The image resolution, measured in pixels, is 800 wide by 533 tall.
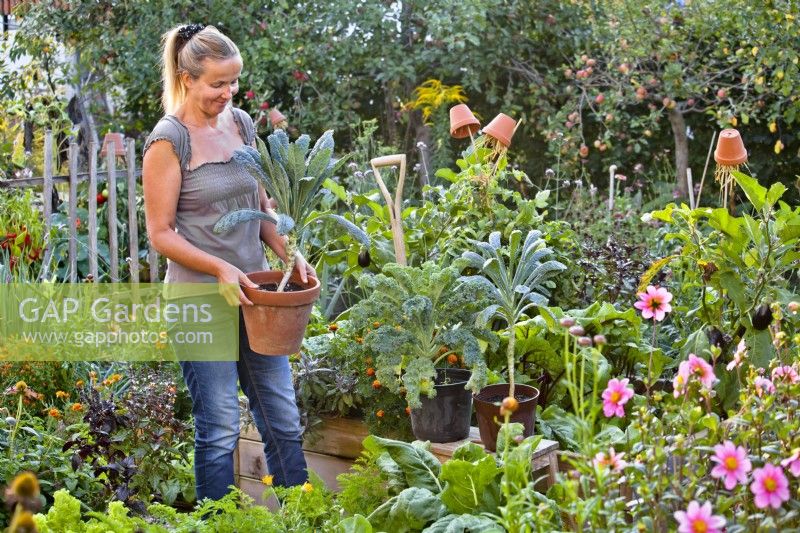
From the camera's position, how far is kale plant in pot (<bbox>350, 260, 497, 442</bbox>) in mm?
2750

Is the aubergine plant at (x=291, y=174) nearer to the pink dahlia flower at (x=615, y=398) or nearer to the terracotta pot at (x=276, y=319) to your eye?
the terracotta pot at (x=276, y=319)

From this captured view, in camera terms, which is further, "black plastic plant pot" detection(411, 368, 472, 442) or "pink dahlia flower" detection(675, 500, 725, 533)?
"black plastic plant pot" detection(411, 368, 472, 442)

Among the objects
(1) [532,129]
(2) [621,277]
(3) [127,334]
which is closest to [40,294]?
(3) [127,334]

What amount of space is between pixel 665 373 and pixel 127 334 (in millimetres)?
2315

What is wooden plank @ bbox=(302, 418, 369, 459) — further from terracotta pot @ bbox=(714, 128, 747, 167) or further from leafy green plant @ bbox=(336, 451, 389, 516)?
terracotta pot @ bbox=(714, 128, 747, 167)

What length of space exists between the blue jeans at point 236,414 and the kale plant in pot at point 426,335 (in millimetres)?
293

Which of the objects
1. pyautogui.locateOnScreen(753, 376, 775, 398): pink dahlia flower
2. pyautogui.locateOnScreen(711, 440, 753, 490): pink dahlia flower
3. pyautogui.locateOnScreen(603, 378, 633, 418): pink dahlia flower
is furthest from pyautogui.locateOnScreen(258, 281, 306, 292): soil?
pyautogui.locateOnScreen(711, 440, 753, 490): pink dahlia flower

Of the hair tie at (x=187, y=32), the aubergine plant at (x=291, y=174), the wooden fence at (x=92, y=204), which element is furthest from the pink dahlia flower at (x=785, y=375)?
the wooden fence at (x=92, y=204)

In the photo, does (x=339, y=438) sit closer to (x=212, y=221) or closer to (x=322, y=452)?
(x=322, y=452)

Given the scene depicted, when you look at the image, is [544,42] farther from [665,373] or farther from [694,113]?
[665,373]

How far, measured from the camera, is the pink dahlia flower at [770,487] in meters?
1.57

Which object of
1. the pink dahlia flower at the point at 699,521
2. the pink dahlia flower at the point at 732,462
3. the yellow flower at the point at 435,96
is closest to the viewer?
the pink dahlia flower at the point at 699,521

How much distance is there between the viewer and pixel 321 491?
8.43ft

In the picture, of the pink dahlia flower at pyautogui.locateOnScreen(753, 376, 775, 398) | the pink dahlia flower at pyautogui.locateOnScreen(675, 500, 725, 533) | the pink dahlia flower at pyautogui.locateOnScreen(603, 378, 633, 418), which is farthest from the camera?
the pink dahlia flower at pyautogui.locateOnScreen(753, 376, 775, 398)
